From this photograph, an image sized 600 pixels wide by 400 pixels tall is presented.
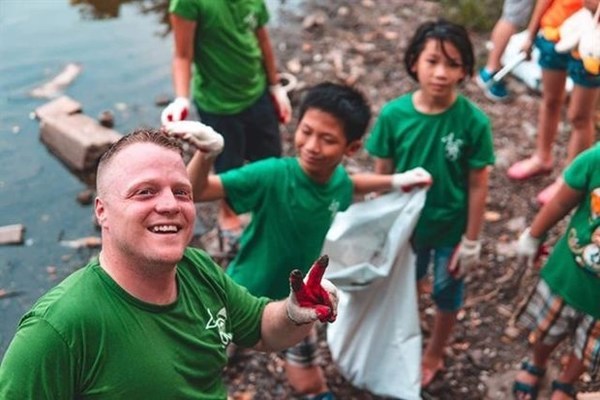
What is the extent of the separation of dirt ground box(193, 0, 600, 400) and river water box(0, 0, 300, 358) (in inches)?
34.8

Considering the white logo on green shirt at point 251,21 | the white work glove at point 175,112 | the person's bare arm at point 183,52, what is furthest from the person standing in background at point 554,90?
the white work glove at point 175,112

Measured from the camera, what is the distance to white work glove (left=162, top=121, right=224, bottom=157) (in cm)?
227

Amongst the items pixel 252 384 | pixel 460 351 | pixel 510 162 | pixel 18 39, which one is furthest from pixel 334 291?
pixel 18 39

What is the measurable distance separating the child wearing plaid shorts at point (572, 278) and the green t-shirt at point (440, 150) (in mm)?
325

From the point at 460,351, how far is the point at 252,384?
3.49 ft

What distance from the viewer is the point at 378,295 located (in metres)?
3.01

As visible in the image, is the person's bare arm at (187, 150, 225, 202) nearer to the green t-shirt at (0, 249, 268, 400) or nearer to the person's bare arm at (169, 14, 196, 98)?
the green t-shirt at (0, 249, 268, 400)

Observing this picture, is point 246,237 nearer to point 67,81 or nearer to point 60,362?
point 60,362

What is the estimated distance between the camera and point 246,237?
2.74 m

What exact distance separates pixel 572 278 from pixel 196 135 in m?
1.56

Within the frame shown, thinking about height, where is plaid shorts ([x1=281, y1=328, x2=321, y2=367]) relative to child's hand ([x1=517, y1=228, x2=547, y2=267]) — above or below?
below

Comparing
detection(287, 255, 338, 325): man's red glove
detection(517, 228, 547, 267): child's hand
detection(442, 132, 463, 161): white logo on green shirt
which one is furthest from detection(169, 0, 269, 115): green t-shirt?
detection(287, 255, 338, 325): man's red glove

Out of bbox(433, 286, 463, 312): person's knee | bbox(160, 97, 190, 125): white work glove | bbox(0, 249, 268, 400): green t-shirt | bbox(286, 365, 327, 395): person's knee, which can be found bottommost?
bbox(286, 365, 327, 395): person's knee

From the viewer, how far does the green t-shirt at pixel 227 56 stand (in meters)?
3.45
